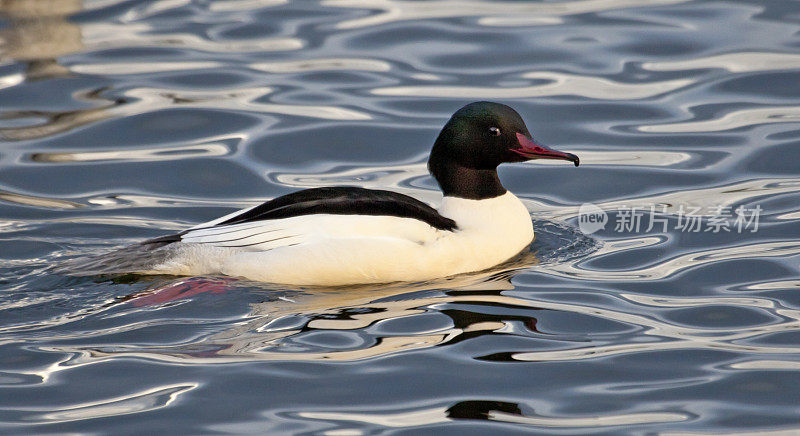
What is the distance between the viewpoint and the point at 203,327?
6555mm

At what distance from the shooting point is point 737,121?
10867 mm

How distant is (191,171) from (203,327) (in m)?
3.57

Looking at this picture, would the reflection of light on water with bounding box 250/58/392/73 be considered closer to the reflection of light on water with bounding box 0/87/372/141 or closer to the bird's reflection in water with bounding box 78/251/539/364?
the reflection of light on water with bounding box 0/87/372/141

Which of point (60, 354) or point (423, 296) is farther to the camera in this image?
point (423, 296)

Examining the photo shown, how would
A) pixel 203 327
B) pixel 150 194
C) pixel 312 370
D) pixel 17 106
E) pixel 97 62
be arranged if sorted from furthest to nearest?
pixel 97 62
pixel 17 106
pixel 150 194
pixel 203 327
pixel 312 370

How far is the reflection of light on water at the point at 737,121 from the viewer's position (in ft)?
35.0

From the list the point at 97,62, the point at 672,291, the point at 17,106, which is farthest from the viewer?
the point at 97,62

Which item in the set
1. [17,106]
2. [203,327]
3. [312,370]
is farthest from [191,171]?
[312,370]

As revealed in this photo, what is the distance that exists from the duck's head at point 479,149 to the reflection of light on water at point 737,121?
129 inches

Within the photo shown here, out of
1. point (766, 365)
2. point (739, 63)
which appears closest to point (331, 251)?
point (766, 365)

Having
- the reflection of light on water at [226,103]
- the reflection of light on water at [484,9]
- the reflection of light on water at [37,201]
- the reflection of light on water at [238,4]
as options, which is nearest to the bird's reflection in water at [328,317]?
the reflection of light on water at [37,201]

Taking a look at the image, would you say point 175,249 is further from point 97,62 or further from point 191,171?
point 97,62

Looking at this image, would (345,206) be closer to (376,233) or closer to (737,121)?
(376,233)

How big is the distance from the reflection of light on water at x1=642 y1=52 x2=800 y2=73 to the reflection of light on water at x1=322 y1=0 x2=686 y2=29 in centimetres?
184
